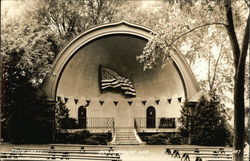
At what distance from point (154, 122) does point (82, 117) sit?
17.6 ft

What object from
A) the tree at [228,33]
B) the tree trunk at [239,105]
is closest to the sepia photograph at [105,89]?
the tree at [228,33]

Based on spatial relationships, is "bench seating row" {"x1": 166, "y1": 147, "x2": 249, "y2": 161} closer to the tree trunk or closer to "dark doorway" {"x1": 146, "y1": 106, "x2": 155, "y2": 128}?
the tree trunk

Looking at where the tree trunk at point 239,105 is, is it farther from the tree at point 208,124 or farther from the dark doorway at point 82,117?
the dark doorway at point 82,117

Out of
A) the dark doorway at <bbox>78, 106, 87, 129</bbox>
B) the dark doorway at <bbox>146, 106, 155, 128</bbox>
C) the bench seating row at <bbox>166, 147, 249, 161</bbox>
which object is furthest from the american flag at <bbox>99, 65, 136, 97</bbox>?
the bench seating row at <bbox>166, 147, 249, 161</bbox>

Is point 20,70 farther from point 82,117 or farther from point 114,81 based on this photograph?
point 114,81

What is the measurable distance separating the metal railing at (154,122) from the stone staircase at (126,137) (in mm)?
1964

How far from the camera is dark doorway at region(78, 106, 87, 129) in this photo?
29.1 m

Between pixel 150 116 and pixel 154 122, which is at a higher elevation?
pixel 150 116

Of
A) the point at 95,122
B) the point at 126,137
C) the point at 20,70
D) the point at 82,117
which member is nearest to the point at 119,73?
the point at 95,122

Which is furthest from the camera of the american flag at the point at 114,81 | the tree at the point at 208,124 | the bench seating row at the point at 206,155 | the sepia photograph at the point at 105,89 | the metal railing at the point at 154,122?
the american flag at the point at 114,81

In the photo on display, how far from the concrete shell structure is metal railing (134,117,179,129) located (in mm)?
105

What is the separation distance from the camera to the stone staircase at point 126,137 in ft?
83.6

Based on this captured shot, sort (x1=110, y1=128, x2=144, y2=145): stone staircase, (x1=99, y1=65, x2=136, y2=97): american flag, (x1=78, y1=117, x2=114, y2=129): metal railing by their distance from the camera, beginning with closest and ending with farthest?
(x1=110, y1=128, x2=144, y2=145): stone staircase, (x1=78, y1=117, x2=114, y2=129): metal railing, (x1=99, y1=65, x2=136, y2=97): american flag

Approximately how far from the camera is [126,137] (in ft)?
87.3
